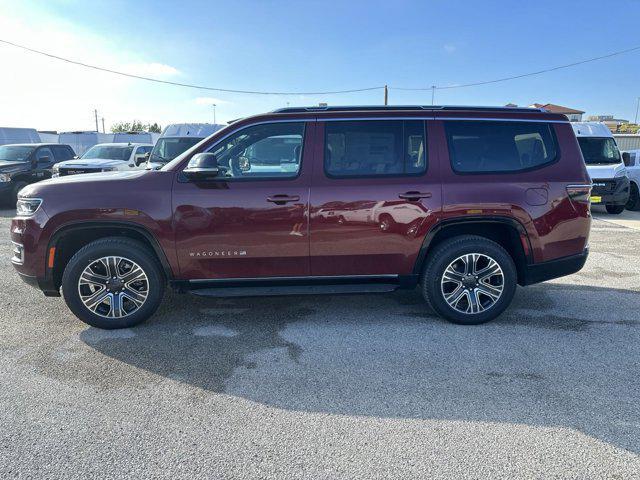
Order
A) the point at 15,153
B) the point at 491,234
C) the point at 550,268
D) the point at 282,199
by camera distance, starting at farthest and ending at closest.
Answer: the point at 15,153 → the point at 491,234 → the point at 550,268 → the point at 282,199

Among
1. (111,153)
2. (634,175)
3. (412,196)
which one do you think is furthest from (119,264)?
(634,175)

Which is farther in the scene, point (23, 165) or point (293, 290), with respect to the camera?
point (23, 165)

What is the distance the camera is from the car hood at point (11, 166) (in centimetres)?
1180

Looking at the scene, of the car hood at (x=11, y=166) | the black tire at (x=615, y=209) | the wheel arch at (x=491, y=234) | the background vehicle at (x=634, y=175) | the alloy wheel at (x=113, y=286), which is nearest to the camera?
the alloy wheel at (x=113, y=286)

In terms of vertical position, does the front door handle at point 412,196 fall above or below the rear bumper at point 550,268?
above

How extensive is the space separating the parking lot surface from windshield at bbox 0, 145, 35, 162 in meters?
9.59

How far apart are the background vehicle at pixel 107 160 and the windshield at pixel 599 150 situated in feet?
39.6

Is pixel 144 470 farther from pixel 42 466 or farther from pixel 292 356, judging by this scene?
pixel 292 356

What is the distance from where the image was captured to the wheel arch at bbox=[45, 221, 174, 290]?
3.98m

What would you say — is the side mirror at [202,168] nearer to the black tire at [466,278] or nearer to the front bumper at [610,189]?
the black tire at [466,278]

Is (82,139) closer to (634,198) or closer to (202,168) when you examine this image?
(634,198)

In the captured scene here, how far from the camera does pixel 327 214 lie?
4.04 meters

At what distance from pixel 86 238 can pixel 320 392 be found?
8.77 feet

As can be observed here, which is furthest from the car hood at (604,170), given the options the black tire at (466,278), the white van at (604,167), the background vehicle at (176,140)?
the background vehicle at (176,140)
